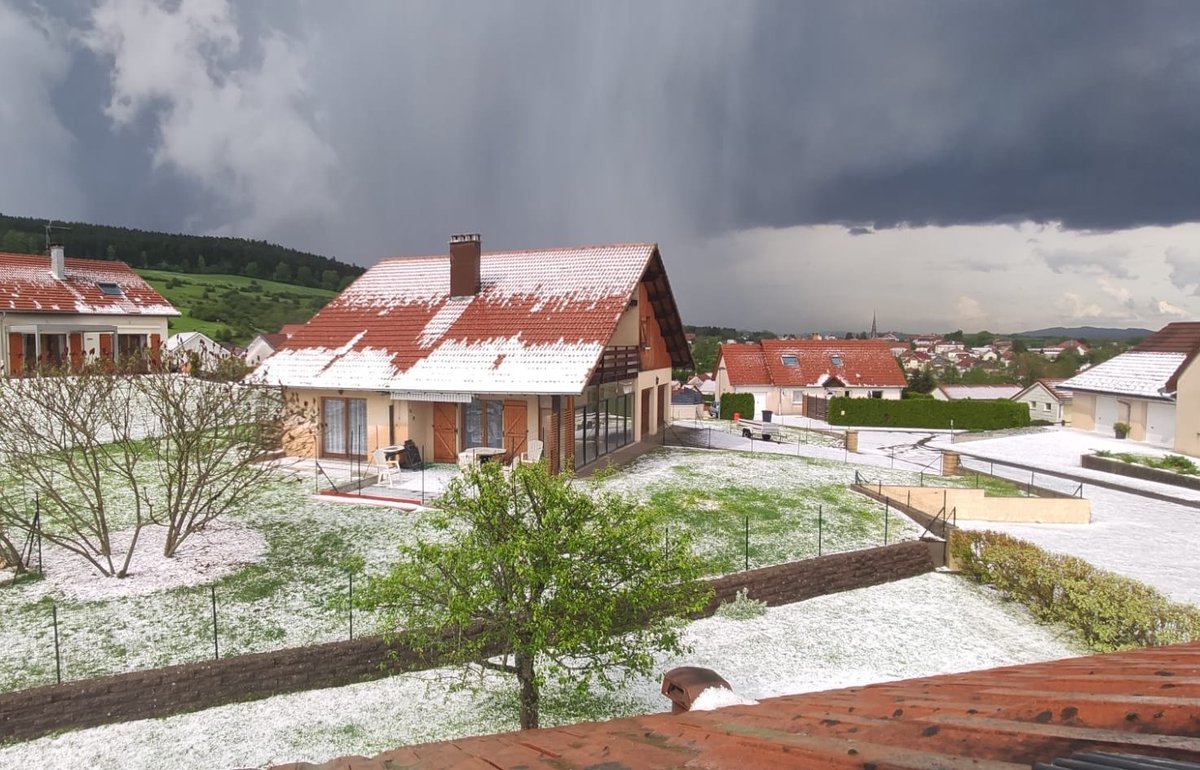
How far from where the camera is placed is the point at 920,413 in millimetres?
46750

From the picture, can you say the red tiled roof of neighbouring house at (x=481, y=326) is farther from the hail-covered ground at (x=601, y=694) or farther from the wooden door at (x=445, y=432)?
the hail-covered ground at (x=601, y=694)

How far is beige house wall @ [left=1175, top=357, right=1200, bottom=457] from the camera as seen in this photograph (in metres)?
32.0

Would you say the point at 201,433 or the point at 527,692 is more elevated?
the point at 201,433

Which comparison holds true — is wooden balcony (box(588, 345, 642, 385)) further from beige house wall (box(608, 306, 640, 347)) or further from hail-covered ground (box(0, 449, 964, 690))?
hail-covered ground (box(0, 449, 964, 690))

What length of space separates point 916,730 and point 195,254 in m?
164

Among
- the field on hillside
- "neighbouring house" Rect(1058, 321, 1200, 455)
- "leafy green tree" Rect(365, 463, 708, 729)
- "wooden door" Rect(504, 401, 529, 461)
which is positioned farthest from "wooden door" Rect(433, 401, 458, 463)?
the field on hillside

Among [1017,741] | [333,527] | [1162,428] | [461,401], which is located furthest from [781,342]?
[1017,741]

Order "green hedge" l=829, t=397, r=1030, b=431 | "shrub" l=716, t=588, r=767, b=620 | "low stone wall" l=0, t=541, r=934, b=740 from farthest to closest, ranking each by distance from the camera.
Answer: "green hedge" l=829, t=397, r=1030, b=431
"shrub" l=716, t=588, r=767, b=620
"low stone wall" l=0, t=541, r=934, b=740

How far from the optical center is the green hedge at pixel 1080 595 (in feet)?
39.9

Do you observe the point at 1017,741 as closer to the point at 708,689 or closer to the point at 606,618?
the point at 708,689

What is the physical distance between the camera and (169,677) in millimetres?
10023

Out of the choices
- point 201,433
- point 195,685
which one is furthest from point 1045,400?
point 195,685

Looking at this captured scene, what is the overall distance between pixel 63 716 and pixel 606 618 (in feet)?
24.8

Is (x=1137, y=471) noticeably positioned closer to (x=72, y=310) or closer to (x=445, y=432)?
(x=445, y=432)
